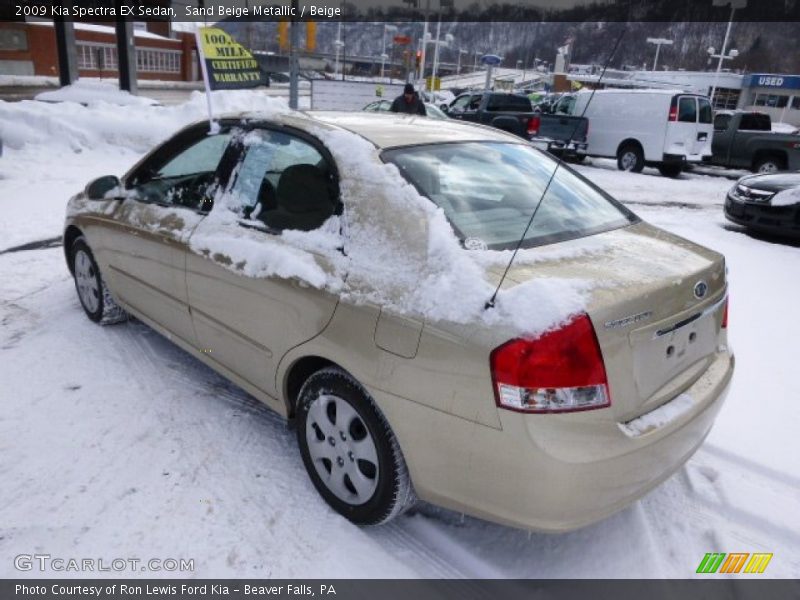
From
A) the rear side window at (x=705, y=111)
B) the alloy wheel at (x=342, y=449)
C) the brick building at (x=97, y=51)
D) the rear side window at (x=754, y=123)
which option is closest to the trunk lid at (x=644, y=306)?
the alloy wheel at (x=342, y=449)

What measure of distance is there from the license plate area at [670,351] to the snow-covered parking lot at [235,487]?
76 centimetres

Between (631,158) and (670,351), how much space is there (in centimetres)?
1498

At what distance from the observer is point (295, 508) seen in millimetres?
2607

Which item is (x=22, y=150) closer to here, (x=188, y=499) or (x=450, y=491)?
(x=188, y=499)

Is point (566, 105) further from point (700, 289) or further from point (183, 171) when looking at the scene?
point (700, 289)

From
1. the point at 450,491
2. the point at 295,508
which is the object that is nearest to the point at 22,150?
the point at 295,508

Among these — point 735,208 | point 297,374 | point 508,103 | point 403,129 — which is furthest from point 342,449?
point 508,103

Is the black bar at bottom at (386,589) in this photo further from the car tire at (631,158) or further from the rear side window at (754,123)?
the rear side window at (754,123)

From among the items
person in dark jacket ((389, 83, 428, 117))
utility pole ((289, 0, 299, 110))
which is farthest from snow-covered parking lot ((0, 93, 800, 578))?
utility pole ((289, 0, 299, 110))

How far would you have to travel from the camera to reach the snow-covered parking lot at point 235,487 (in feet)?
7.79

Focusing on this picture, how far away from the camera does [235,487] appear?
271 cm

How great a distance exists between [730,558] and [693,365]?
0.80m

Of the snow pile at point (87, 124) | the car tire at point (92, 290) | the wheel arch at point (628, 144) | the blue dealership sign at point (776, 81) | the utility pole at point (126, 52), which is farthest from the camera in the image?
the blue dealership sign at point (776, 81)

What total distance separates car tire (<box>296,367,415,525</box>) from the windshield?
76 centimetres
